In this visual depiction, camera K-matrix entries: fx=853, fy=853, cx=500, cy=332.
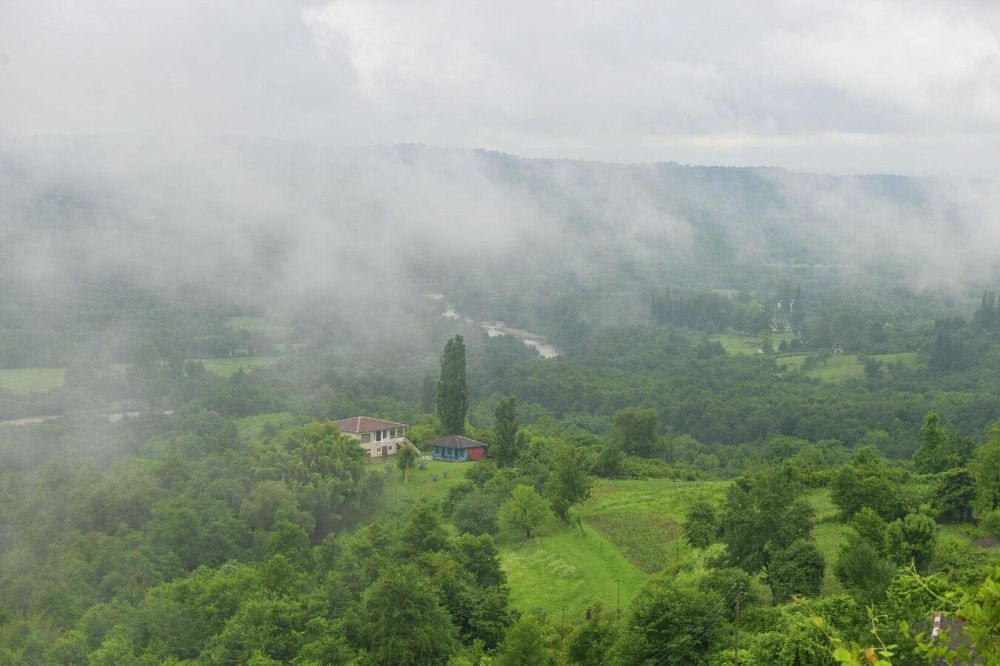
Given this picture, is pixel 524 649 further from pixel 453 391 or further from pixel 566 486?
pixel 453 391

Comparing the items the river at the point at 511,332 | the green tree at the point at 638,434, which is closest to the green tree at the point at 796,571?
the green tree at the point at 638,434

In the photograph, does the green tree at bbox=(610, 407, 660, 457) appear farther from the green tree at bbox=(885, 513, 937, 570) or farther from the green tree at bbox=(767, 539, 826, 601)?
the green tree at bbox=(885, 513, 937, 570)

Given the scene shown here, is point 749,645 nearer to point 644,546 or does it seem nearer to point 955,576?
point 955,576

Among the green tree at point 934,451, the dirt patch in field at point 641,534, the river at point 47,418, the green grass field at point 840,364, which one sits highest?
the green tree at point 934,451

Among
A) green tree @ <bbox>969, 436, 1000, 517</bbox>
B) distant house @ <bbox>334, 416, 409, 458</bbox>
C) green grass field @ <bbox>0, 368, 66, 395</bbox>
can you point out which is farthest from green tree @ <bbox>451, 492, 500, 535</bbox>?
green grass field @ <bbox>0, 368, 66, 395</bbox>

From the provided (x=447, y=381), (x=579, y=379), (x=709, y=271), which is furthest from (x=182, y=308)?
(x=709, y=271)

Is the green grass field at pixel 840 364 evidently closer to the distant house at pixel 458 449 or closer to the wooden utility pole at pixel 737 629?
the distant house at pixel 458 449
